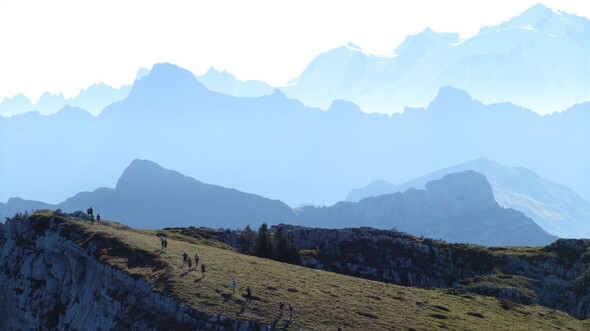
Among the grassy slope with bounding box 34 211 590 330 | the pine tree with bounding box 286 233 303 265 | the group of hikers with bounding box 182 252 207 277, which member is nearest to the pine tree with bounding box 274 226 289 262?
the pine tree with bounding box 286 233 303 265

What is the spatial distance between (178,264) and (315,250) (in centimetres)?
6569

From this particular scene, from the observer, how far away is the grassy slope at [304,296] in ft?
204

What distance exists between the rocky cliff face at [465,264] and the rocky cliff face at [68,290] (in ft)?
187

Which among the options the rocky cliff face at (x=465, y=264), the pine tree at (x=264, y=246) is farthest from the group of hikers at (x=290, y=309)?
the rocky cliff face at (x=465, y=264)

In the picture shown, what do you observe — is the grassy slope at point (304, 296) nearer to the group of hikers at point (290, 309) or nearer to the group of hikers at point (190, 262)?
the group of hikers at point (290, 309)

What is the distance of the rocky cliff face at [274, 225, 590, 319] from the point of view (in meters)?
102

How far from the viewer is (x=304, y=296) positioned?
69.9 metres

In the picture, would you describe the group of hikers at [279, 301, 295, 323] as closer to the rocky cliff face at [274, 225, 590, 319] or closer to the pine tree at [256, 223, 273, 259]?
the pine tree at [256, 223, 273, 259]

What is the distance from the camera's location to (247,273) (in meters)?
78.4

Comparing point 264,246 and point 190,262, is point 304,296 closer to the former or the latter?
point 190,262

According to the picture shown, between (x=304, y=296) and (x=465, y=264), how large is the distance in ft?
237

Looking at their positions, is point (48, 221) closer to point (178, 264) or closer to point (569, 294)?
point (178, 264)

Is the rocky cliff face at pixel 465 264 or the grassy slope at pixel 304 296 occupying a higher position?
the rocky cliff face at pixel 465 264

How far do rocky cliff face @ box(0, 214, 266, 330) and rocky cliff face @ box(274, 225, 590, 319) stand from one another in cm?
5696
